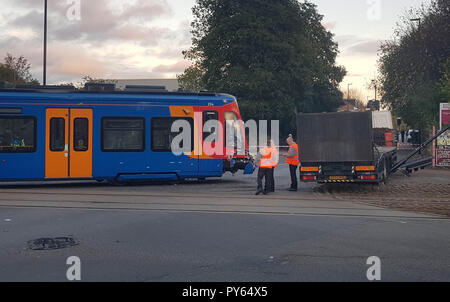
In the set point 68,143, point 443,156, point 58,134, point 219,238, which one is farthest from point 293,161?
point 443,156

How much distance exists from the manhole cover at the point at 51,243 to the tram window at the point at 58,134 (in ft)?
29.0

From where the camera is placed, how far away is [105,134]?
17141 mm

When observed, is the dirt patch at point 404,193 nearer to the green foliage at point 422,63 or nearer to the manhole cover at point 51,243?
the manhole cover at point 51,243

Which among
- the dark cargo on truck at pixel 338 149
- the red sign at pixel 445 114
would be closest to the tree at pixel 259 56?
the red sign at pixel 445 114

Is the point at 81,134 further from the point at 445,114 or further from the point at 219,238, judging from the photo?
the point at 445,114

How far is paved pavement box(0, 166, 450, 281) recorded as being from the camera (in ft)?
20.8

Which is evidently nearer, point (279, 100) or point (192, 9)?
point (279, 100)

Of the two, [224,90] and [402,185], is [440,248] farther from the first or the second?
[224,90]

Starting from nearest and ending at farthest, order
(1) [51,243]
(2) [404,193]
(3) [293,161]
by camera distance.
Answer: (1) [51,243], (2) [404,193], (3) [293,161]

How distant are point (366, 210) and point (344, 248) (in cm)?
443

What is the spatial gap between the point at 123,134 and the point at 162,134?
4.05ft

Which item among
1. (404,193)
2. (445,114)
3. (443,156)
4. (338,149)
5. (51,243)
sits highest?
(445,114)
